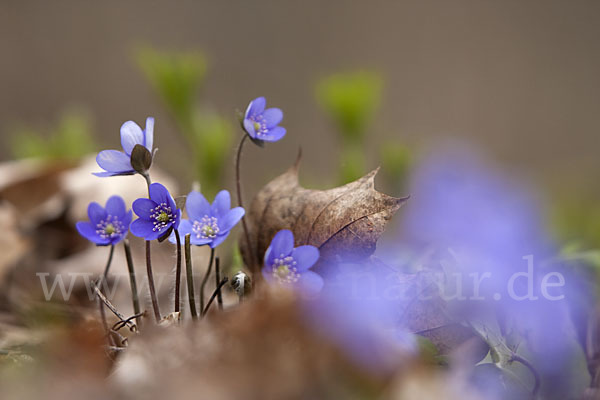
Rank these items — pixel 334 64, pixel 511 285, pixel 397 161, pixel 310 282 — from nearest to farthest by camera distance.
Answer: pixel 310 282, pixel 511 285, pixel 397 161, pixel 334 64

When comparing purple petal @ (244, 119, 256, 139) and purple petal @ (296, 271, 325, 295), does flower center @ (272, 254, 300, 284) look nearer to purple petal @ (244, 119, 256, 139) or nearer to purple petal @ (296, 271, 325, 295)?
purple petal @ (296, 271, 325, 295)

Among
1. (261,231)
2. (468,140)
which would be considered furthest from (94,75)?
(261,231)

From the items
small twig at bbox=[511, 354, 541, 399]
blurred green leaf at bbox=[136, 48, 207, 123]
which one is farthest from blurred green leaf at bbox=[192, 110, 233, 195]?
small twig at bbox=[511, 354, 541, 399]

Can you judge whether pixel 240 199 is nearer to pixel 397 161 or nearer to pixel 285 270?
pixel 285 270

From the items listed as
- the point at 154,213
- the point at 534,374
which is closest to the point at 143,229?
the point at 154,213

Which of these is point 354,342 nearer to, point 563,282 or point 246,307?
point 246,307

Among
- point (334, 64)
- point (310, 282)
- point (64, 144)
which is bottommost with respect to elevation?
point (334, 64)

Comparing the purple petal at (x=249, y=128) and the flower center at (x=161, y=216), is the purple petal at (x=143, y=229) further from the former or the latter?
the purple petal at (x=249, y=128)
